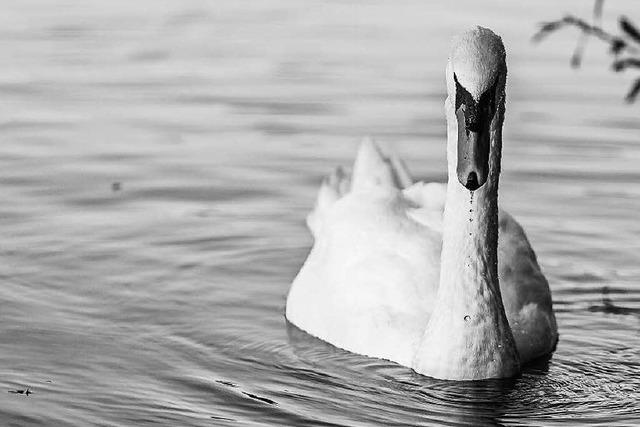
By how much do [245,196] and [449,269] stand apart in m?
4.33

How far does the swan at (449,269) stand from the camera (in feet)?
28.6

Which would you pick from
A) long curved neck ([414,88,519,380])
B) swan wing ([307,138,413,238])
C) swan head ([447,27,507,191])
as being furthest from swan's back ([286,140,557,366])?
swan head ([447,27,507,191])

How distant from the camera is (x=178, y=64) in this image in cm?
1792

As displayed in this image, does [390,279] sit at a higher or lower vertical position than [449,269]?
lower

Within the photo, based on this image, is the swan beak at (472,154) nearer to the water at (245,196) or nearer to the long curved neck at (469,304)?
the long curved neck at (469,304)

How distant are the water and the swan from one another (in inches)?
6.6

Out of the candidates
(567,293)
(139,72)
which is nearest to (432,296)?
(567,293)

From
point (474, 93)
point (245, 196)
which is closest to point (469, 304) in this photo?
point (474, 93)

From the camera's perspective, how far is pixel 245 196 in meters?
13.4

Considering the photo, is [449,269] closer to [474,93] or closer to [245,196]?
[474,93]

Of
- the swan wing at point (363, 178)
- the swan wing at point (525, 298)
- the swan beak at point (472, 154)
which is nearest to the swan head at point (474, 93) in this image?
the swan beak at point (472, 154)

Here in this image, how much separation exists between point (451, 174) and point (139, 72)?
8873 millimetres

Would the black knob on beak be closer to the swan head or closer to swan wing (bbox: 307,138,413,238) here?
the swan head

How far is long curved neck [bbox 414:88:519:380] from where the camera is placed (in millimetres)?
9195
